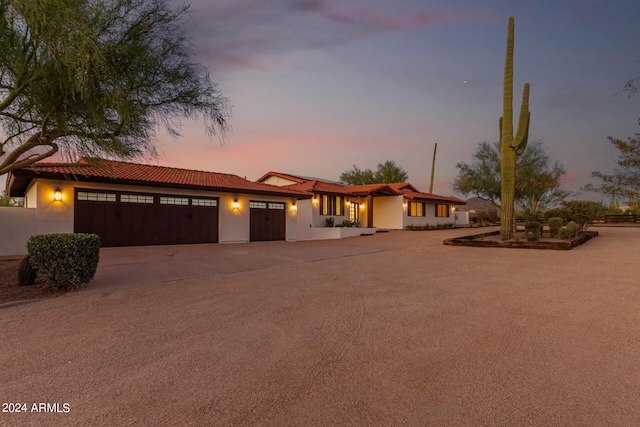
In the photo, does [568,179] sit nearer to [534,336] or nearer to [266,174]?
[266,174]

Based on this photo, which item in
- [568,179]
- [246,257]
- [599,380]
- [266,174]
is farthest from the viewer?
[568,179]

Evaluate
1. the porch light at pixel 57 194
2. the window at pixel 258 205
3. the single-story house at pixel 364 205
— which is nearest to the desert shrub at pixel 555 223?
the single-story house at pixel 364 205

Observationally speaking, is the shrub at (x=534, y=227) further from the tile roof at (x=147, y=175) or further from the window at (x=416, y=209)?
the window at (x=416, y=209)

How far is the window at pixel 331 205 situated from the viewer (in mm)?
24328

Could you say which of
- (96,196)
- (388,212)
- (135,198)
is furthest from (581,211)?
(96,196)

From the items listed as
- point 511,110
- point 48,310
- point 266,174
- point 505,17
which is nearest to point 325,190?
point 266,174

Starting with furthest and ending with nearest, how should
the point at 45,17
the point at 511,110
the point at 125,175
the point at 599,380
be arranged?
the point at 511,110, the point at 125,175, the point at 45,17, the point at 599,380

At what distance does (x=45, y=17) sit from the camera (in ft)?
16.1

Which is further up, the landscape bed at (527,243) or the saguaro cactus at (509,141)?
the saguaro cactus at (509,141)

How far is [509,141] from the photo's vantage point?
1574cm

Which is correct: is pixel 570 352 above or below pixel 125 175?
below

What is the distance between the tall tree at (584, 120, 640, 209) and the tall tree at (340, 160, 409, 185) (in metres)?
29.2

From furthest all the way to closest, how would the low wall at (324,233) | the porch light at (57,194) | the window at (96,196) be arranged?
1. the low wall at (324,233)
2. the window at (96,196)
3. the porch light at (57,194)

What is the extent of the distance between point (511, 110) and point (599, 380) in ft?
52.6
